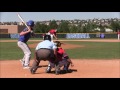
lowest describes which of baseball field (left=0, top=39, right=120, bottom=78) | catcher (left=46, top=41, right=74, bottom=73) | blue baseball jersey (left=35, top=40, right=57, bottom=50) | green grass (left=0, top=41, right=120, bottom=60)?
green grass (left=0, top=41, right=120, bottom=60)

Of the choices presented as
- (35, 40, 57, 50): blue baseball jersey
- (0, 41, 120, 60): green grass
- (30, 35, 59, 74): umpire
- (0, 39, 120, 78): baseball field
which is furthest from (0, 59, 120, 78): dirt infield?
(0, 41, 120, 60): green grass

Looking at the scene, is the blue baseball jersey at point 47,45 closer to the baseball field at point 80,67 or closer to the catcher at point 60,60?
the catcher at point 60,60

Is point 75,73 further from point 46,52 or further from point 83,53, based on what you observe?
point 83,53

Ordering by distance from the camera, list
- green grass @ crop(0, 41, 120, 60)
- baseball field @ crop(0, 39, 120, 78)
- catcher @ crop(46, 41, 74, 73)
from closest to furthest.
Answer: baseball field @ crop(0, 39, 120, 78) < catcher @ crop(46, 41, 74, 73) < green grass @ crop(0, 41, 120, 60)

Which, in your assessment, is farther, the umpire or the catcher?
the catcher

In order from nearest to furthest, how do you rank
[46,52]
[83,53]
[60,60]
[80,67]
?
[46,52] → [60,60] → [80,67] → [83,53]

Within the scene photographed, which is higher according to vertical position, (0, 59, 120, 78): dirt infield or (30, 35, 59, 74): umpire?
(30, 35, 59, 74): umpire

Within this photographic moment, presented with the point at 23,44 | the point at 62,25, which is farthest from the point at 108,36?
the point at 23,44

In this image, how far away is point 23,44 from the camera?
36.9 ft

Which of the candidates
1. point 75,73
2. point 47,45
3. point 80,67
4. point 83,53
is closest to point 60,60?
point 75,73

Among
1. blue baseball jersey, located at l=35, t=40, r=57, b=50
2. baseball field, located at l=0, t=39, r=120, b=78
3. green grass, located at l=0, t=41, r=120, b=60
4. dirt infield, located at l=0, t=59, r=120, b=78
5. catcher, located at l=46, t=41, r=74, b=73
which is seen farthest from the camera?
green grass, located at l=0, t=41, r=120, b=60

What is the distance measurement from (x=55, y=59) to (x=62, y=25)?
5845cm

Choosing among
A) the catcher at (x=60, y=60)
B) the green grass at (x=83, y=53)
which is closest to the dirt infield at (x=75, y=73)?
the catcher at (x=60, y=60)

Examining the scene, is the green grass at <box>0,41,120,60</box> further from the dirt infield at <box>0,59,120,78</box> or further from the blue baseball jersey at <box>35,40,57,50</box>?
the blue baseball jersey at <box>35,40,57,50</box>
